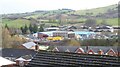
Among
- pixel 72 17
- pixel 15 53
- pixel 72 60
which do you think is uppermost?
pixel 72 60

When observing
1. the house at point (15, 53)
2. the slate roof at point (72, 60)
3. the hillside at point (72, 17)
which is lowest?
the hillside at point (72, 17)

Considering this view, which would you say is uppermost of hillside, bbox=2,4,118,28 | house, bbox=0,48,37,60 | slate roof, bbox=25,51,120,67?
slate roof, bbox=25,51,120,67

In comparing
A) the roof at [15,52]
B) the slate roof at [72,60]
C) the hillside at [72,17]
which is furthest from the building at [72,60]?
the hillside at [72,17]

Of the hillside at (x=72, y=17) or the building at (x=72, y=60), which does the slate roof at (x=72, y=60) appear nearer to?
the building at (x=72, y=60)

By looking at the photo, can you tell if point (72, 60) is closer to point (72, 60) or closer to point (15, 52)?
point (72, 60)

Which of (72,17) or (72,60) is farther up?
(72,60)

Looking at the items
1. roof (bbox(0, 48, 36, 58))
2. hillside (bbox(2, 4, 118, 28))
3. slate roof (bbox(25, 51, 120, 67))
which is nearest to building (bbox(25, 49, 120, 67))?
slate roof (bbox(25, 51, 120, 67))

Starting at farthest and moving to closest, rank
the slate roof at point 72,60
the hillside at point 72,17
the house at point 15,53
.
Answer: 1. the hillside at point 72,17
2. the house at point 15,53
3. the slate roof at point 72,60

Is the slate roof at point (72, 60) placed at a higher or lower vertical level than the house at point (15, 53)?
higher

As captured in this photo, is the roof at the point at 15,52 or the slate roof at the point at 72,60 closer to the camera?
the slate roof at the point at 72,60

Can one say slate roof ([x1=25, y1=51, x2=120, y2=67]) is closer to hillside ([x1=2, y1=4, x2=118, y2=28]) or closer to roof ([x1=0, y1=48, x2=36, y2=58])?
roof ([x1=0, y1=48, x2=36, y2=58])

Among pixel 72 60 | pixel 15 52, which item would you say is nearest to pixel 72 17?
pixel 15 52

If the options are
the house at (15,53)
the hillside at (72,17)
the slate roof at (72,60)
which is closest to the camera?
the slate roof at (72,60)

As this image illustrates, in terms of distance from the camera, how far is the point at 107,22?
32750 millimetres
